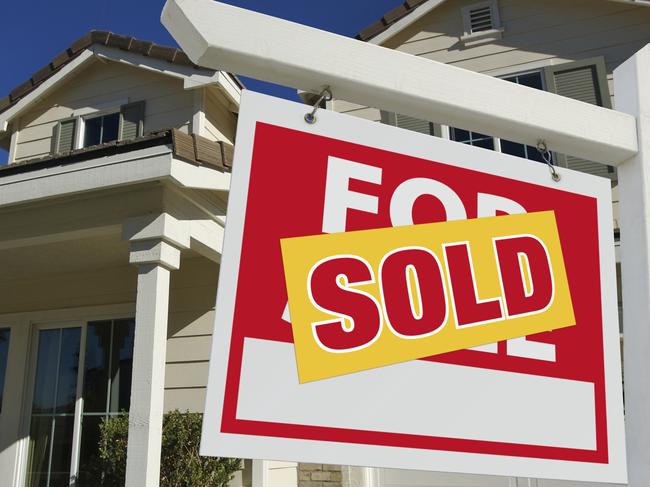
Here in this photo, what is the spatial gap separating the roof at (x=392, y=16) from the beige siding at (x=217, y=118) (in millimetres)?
2087

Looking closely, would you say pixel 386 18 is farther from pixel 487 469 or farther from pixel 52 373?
pixel 487 469

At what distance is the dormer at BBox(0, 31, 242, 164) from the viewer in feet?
25.7

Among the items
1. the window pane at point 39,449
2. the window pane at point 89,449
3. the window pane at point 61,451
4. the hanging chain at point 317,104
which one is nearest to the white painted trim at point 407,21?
the window pane at point 89,449

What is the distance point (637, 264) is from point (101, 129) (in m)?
8.38

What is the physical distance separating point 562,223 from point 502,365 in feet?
1.09

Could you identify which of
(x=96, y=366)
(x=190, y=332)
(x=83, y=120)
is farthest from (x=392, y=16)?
(x=96, y=366)

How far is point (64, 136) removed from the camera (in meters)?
8.62

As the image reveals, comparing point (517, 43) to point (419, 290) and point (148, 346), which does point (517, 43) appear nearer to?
point (148, 346)

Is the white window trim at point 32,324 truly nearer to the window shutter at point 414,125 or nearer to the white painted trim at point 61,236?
the white painted trim at point 61,236

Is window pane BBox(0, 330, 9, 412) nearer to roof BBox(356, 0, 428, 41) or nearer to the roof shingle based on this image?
the roof shingle

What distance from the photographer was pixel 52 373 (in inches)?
304

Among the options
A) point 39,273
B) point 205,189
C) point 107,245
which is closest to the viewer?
point 205,189

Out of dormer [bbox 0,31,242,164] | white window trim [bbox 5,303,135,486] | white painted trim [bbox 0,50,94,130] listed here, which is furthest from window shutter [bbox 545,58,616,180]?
white painted trim [bbox 0,50,94,130]

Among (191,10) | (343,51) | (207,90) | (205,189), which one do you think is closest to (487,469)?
(343,51)
